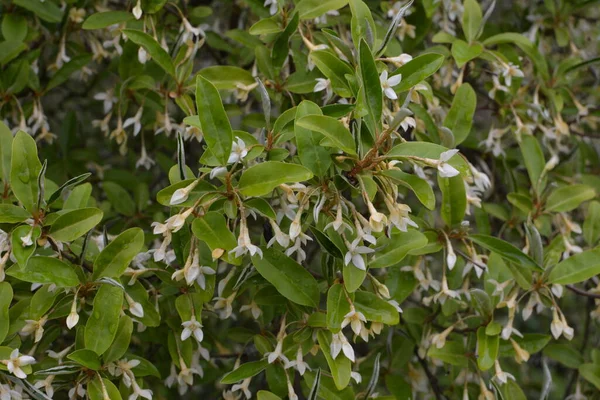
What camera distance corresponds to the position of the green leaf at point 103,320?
1.38 m

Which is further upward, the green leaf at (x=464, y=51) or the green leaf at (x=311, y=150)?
the green leaf at (x=311, y=150)

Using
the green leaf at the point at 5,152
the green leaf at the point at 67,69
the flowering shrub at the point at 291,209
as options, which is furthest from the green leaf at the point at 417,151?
the green leaf at the point at 67,69

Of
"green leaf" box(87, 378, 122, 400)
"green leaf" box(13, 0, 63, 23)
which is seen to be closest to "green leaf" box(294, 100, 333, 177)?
"green leaf" box(87, 378, 122, 400)

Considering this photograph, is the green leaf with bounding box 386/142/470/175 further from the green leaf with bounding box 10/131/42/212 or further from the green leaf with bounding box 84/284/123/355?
the green leaf with bounding box 10/131/42/212

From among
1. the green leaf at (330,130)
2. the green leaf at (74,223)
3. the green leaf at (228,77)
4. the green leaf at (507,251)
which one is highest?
the green leaf at (330,130)

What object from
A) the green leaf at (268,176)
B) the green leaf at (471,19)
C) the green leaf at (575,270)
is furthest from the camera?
the green leaf at (471,19)

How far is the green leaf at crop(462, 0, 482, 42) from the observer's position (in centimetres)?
184

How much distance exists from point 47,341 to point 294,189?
0.70m

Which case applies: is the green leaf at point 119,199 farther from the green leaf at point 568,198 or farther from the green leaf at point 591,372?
the green leaf at point 591,372

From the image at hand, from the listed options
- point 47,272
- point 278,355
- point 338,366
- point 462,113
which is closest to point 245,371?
point 278,355

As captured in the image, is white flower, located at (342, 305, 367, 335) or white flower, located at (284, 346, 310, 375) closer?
white flower, located at (342, 305, 367, 335)

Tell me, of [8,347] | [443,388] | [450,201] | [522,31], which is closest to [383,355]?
[443,388]

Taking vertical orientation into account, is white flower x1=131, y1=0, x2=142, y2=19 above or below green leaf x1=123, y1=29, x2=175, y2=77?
above

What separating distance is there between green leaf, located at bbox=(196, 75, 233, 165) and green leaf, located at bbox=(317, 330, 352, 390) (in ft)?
1.40
